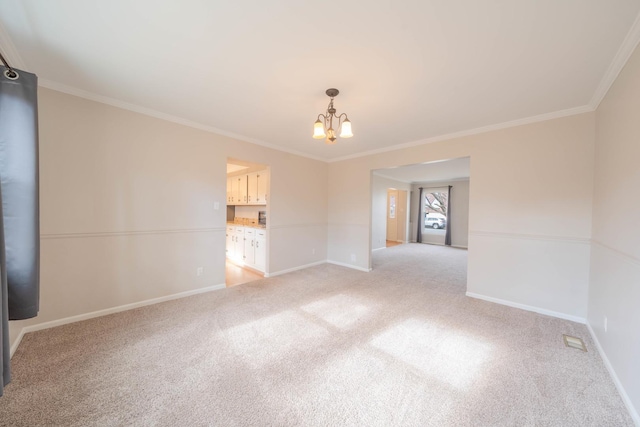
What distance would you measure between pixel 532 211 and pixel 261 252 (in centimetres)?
428

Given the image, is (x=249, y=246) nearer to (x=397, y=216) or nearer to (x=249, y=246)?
(x=249, y=246)

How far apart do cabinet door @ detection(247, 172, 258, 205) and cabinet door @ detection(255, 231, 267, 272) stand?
0.92 m

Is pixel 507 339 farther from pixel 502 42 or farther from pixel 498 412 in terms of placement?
pixel 502 42

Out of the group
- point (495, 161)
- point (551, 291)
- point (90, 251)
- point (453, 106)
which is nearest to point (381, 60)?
point (453, 106)

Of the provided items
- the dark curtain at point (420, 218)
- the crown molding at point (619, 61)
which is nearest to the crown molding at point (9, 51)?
the crown molding at point (619, 61)

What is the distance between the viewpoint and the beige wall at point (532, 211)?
8.68 feet

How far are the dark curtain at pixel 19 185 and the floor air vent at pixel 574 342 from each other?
14.3ft

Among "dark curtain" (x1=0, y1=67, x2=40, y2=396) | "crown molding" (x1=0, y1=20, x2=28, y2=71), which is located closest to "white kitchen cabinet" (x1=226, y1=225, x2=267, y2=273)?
"dark curtain" (x1=0, y1=67, x2=40, y2=396)

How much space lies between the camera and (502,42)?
1.61 meters

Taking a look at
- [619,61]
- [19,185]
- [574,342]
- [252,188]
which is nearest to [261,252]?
[252,188]

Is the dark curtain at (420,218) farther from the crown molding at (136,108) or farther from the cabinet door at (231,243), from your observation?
the crown molding at (136,108)

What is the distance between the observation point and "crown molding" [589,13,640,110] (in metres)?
1.50

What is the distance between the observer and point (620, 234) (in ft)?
5.83

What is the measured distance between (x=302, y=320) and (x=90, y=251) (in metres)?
2.50
